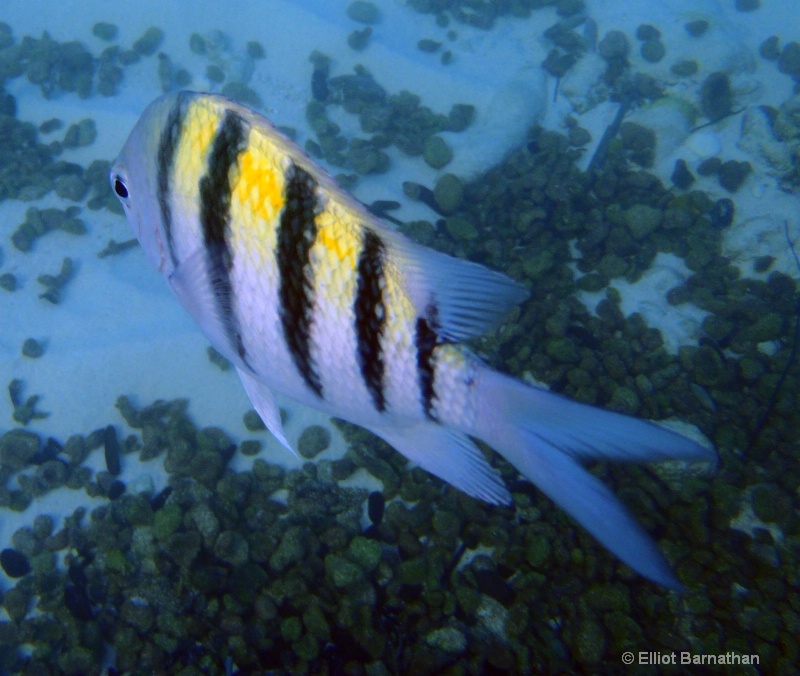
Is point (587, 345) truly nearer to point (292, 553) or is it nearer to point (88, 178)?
point (292, 553)

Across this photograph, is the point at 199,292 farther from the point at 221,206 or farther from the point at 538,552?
the point at 538,552

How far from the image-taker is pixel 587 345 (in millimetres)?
3170

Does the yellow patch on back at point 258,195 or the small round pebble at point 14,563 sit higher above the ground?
the yellow patch on back at point 258,195

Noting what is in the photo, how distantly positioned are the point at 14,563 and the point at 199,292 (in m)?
3.07

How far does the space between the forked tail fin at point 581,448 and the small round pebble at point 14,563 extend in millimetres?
3394

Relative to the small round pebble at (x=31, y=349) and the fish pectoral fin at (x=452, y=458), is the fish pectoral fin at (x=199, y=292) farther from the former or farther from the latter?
the small round pebble at (x=31, y=349)

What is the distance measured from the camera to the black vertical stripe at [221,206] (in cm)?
103

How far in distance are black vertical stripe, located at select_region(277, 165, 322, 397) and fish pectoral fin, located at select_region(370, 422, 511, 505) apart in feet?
1.04

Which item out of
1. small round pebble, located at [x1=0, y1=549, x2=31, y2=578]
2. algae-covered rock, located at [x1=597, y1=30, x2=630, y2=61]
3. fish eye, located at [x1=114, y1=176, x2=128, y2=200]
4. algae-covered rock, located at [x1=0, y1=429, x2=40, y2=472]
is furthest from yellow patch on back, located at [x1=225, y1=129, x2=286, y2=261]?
algae-covered rock, located at [x1=597, y1=30, x2=630, y2=61]

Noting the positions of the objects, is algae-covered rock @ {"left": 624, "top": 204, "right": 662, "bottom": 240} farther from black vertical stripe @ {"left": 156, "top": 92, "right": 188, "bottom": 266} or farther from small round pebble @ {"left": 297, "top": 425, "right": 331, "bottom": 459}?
black vertical stripe @ {"left": 156, "top": 92, "right": 188, "bottom": 266}

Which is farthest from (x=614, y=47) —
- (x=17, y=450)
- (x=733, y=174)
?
(x=17, y=450)

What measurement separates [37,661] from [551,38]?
7.88 meters

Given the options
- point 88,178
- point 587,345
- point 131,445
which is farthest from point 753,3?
point 131,445

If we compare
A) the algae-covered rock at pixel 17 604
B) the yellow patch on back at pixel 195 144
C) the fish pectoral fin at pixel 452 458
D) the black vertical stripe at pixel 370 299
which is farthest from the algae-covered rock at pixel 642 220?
the algae-covered rock at pixel 17 604
